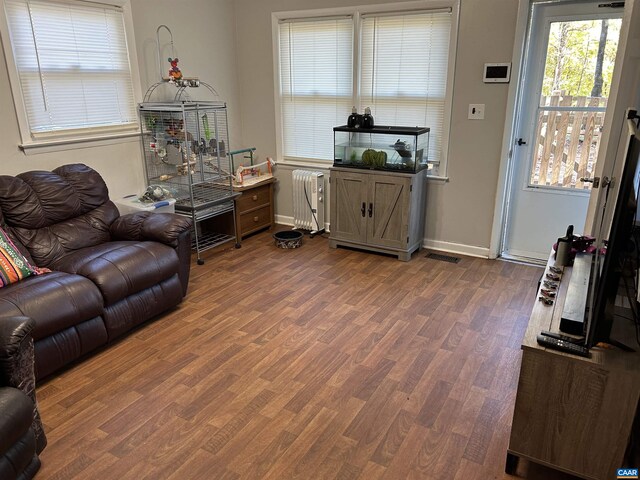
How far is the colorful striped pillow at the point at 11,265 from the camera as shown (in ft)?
8.57

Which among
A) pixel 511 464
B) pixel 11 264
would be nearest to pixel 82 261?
pixel 11 264

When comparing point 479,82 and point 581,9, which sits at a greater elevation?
point 581,9

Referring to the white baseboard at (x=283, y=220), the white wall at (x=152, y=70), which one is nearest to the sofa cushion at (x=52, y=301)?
the white wall at (x=152, y=70)

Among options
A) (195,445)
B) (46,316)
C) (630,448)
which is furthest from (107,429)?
(630,448)

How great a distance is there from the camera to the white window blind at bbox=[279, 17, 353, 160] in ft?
14.8

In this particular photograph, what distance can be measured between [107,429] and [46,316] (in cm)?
67

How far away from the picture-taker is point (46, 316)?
2.40 meters

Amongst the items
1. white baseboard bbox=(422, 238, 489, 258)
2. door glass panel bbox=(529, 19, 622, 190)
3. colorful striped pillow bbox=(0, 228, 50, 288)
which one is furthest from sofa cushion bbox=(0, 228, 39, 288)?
door glass panel bbox=(529, 19, 622, 190)

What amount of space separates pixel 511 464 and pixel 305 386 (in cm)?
106

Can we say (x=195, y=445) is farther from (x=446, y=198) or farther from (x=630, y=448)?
(x=446, y=198)

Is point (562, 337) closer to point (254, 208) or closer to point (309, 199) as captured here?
point (309, 199)

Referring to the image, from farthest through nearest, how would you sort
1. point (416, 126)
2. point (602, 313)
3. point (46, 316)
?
point (416, 126) → point (46, 316) → point (602, 313)

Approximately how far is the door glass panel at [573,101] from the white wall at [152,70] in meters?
3.06

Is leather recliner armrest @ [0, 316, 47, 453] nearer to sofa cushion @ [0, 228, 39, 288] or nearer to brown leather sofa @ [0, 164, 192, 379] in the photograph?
brown leather sofa @ [0, 164, 192, 379]
